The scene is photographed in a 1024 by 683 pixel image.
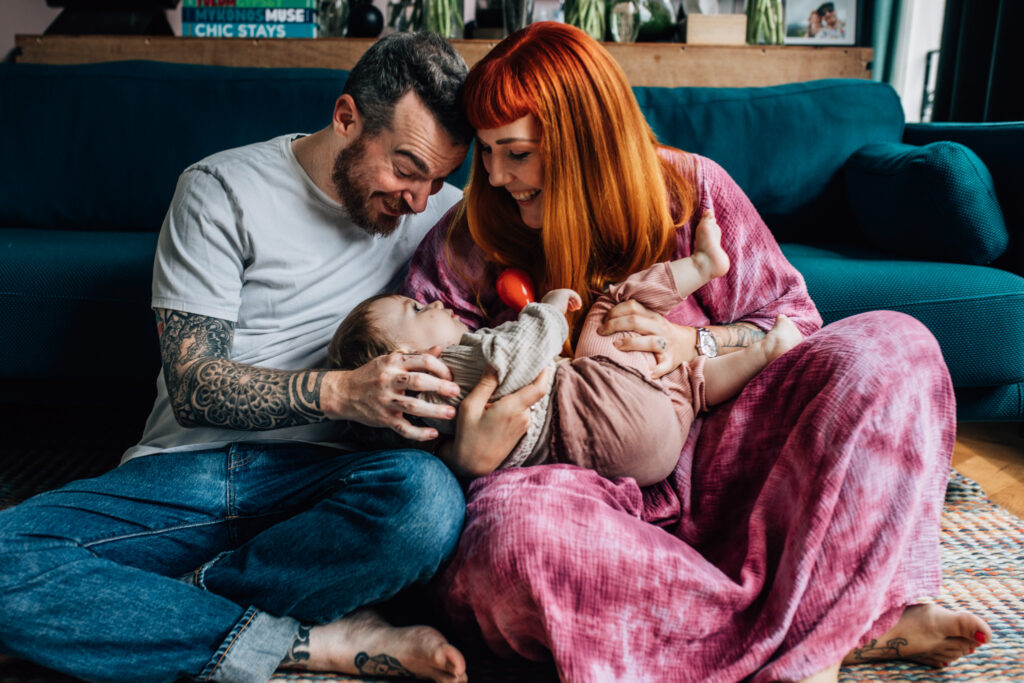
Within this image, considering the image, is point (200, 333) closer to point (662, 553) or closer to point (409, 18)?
point (662, 553)

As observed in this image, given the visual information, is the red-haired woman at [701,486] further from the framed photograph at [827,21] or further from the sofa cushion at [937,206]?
the framed photograph at [827,21]

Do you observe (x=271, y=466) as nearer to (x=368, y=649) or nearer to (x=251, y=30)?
(x=368, y=649)

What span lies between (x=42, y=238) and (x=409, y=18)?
128 cm

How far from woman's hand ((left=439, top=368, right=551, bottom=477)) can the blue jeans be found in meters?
0.05

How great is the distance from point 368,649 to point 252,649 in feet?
0.48

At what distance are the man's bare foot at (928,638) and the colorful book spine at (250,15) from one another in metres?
2.25

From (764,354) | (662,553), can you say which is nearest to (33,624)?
(662,553)

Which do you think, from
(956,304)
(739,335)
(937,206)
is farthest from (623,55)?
(739,335)

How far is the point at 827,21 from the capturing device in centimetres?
269

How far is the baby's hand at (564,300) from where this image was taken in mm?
1149

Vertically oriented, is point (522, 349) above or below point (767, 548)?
above

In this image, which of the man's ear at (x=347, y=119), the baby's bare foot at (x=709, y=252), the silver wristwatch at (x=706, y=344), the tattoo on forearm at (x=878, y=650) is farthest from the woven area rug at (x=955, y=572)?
the man's ear at (x=347, y=119)

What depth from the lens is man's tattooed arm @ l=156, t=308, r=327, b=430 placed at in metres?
1.04

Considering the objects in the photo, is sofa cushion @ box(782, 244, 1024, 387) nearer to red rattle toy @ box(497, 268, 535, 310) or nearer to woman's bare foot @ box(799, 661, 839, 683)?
red rattle toy @ box(497, 268, 535, 310)
